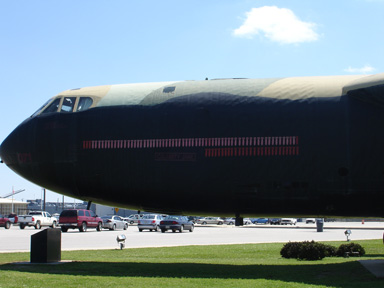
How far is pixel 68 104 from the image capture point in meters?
15.1

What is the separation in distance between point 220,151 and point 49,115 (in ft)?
17.3

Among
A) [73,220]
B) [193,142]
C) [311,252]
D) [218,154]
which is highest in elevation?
[193,142]

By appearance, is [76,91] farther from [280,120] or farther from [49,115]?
[280,120]

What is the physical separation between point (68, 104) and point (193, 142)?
4077 mm

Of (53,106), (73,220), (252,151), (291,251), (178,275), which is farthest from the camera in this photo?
(73,220)

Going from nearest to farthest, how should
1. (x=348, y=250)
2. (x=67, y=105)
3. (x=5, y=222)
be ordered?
(x=67, y=105), (x=348, y=250), (x=5, y=222)

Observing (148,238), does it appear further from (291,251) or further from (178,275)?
(178,275)

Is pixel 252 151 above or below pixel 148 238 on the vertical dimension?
above

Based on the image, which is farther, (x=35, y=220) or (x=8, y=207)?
(x=8, y=207)

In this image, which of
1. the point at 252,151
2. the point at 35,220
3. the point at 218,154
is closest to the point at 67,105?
the point at 218,154

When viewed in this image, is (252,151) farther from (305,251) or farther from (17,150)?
(305,251)

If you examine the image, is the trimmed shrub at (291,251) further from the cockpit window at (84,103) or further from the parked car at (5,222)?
the parked car at (5,222)

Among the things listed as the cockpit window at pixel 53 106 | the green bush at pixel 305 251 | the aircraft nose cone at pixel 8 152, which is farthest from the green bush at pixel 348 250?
the aircraft nose cone at pixel 8 152

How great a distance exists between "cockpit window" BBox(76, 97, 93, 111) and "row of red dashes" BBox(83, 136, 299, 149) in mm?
1058
